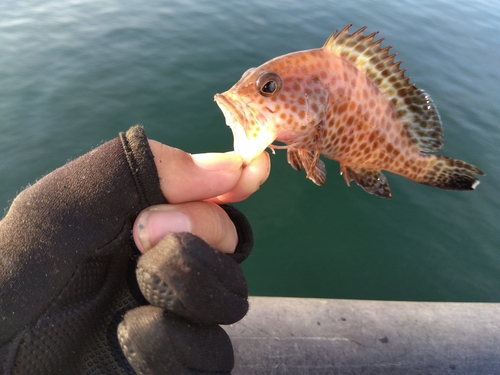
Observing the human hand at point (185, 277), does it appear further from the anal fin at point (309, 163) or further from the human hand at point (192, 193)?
the anal fin at point (309, 163)

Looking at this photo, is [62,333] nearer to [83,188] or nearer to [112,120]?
[83,188]

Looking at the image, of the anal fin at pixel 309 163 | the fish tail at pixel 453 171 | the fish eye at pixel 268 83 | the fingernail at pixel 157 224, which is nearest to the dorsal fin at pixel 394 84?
the fish tail at pixel 453 171

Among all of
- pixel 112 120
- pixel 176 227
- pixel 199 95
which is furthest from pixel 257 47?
pixel 176 227

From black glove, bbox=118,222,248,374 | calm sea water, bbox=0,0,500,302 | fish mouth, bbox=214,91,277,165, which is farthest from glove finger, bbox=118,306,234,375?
calm sea water, bbox=0,0,500,302

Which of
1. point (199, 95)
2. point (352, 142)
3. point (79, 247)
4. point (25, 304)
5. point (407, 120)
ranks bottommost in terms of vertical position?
point (199, 95)

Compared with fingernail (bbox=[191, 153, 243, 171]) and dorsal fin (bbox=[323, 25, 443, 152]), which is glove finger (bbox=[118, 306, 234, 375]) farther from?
dorsal fin (bbox=[323, 25, 443, 152])

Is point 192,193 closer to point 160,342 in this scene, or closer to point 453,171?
point 160,342
